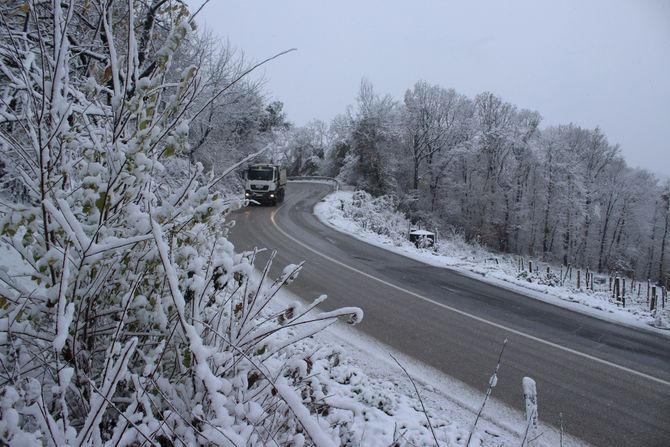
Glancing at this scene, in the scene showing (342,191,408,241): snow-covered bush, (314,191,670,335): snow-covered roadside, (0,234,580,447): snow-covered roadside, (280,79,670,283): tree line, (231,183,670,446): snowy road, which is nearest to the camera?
(0,234,580,447): snow-covered roadside

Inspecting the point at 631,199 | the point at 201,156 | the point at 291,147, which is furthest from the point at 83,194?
the point at 291,147

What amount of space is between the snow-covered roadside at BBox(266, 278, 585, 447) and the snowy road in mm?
292

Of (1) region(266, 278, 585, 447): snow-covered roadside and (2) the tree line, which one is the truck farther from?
(1) region(266, 278, 585, 447): snow-covered roadside

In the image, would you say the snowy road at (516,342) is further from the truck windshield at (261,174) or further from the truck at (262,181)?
the truck windshield at (261,174)

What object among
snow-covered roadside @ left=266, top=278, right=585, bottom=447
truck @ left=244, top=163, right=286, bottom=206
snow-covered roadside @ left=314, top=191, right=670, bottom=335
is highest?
truck @ left=244, top=163, right=286, bottom=206

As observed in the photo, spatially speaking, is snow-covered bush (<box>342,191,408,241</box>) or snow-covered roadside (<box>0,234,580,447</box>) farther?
snow-covered bush (<box>342,191,408,241</box>)

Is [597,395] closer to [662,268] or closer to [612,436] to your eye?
[612,436]

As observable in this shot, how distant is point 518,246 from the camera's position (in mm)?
36844

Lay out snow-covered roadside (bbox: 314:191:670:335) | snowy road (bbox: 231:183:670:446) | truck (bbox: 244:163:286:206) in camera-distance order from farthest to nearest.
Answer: truck (bbox: 244:163:286:206) < snow-covered roadside (bbox: 314:191:670:335) < snowy road (bbox: 231:183:670:446)

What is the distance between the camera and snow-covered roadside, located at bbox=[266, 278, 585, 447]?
13.3 ft

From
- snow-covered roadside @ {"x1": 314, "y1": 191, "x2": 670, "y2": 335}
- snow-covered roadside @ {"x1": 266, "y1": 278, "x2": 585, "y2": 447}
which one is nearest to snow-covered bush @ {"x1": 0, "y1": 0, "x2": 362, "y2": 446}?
snow-covered roadside @ {"x1": 266, "y1": 278, "x2": 585, "y2": 447}

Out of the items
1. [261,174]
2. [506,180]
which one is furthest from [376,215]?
[506,180]

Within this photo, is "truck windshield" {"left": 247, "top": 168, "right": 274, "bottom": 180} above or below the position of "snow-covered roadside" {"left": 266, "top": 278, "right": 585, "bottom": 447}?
above

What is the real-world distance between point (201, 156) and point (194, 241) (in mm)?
21451
